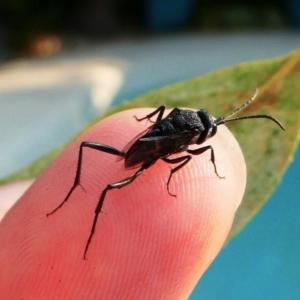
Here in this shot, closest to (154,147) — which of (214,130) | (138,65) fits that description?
(214,130)

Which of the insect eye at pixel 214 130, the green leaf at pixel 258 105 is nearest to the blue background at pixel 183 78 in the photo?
the green leaf at pixel 258 105

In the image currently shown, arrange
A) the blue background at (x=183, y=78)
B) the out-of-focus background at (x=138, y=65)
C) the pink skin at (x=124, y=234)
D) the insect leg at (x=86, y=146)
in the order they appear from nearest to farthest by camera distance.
→ the pink skin at (x=124, y=234), the insect leg at (x=86, y=146), the blue background at (x=183, y=78), the out-of-focus background at (x=138, y=65)

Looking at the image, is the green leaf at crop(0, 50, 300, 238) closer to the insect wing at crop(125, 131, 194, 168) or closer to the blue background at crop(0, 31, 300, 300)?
the insect wing at crop(125, 131, 194, 168)

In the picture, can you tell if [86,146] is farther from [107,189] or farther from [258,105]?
[258,105]

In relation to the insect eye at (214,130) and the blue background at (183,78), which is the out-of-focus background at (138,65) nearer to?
the blue background at (183,78)

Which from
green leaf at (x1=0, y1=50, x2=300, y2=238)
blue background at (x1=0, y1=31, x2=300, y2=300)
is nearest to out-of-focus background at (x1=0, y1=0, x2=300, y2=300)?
blue background at (x1=0, y1=31, x2=300, y2=300)

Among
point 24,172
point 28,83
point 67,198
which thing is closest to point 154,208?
point 67,198
